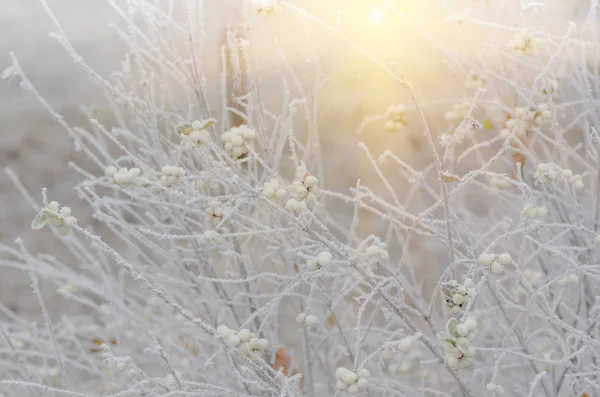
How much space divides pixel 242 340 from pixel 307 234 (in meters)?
0.22

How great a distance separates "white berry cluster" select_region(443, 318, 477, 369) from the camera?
2.92 ft

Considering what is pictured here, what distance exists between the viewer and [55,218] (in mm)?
938

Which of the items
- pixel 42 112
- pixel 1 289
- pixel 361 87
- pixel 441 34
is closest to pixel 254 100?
pixel 441 34

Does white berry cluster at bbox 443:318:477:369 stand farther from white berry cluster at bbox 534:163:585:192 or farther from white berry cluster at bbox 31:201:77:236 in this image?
white berry cluster at bbox 31:201:77:236

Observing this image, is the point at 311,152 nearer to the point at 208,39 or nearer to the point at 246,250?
the point at 246,250

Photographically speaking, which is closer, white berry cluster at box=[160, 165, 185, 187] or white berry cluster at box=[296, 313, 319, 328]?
white berry cluster at box=[160, 165, 185, 187]

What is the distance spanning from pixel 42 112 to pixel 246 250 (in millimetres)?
2140

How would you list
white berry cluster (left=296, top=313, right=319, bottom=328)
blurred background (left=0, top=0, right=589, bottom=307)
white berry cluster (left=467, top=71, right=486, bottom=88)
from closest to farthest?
white berry cluster (left=296, top=313, right=319, bottom=328)
white berry cluster (left=467, top=71, right=486, bottom=88)
blurred background (left=0, top=0, right=589, bottom=307)

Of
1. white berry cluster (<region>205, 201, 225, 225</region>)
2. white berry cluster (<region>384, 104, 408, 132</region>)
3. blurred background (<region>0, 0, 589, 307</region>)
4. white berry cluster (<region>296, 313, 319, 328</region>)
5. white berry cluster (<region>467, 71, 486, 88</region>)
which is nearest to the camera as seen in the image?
white berry cluster (<region>205, 201, 225, 225</region>)

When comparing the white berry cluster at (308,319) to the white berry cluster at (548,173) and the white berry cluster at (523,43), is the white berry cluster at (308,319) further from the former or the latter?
the white berry cluster at (523,43)

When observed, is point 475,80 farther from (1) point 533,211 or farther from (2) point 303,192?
(2) point 303,192

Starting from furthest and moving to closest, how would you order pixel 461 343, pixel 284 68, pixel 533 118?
pixel 284 68
pixel 533 118
pixel 461 343

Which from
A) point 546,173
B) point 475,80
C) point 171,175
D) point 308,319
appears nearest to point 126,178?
point 171,175

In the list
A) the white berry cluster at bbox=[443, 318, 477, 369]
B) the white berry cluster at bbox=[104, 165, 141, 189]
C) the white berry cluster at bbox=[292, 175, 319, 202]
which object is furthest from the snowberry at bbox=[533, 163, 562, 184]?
the white berry cluster at bbox=[104, 165, 141, 189]
